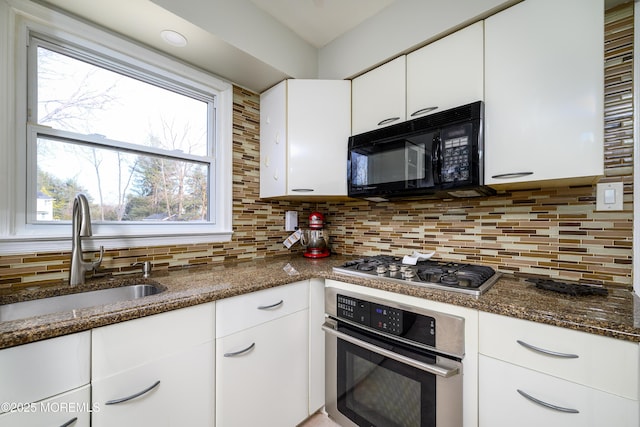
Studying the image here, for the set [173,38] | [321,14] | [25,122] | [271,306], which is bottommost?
[271,306]

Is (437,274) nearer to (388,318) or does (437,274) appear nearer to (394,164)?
(388,318)

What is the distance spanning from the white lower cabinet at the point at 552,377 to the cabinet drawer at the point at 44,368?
1.32 metres

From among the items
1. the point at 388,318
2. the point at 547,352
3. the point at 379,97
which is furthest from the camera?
the point at 379,97

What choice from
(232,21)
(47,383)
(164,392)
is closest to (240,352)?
(164,392)

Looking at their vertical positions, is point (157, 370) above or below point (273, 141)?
below

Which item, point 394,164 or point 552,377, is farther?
point 394,164

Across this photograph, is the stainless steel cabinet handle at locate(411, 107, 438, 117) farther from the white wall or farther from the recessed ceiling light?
the recessed ceiling light

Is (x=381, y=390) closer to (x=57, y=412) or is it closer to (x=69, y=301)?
(x=57, y=412)

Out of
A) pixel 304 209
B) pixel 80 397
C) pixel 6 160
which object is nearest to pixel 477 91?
pixel 304 209

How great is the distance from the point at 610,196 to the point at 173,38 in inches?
87.7

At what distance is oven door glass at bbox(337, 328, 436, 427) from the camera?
1.09 m

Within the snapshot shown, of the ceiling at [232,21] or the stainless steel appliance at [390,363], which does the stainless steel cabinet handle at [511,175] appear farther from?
the ceiling at [232,21]

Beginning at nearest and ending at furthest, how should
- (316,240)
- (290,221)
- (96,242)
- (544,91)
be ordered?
(544,91)
(96,242)
(316,240)
(290,221)

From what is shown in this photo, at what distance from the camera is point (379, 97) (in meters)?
1.62
